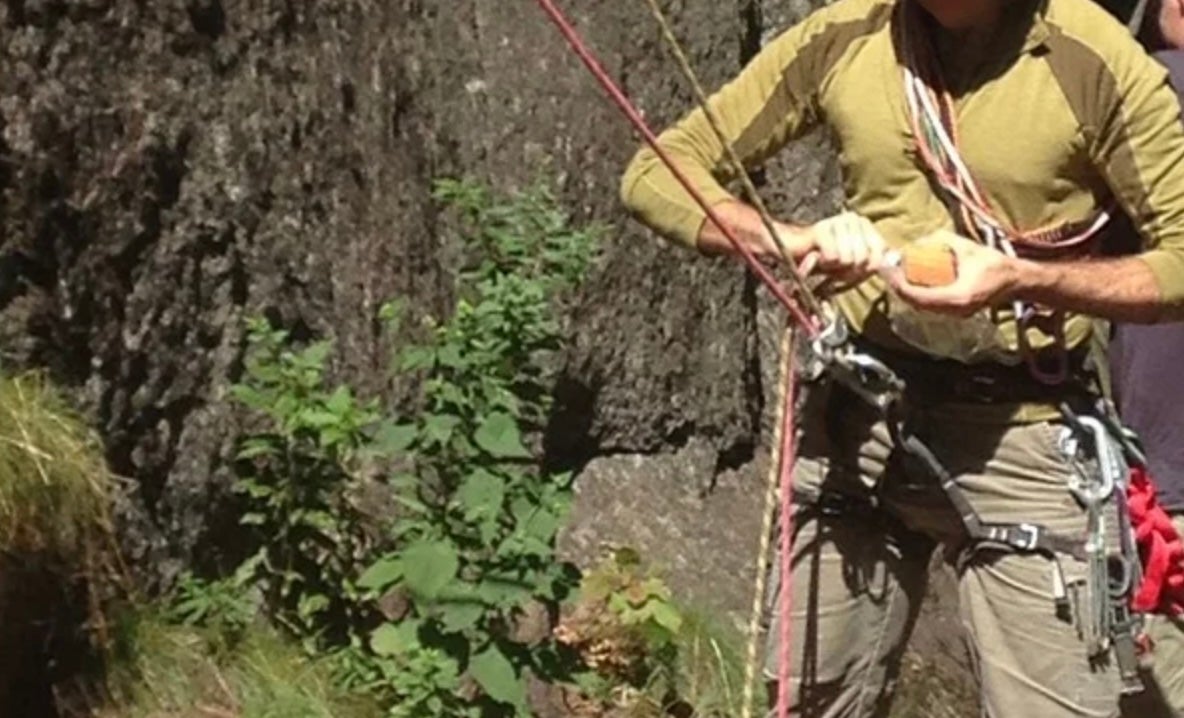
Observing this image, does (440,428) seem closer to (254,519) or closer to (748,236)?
(254,519)

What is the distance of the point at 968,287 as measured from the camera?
11.4ft

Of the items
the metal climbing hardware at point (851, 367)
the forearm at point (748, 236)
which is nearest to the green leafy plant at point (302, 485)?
the forearm at point (748, 236)

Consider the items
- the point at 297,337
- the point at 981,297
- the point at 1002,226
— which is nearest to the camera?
the point at 981,297

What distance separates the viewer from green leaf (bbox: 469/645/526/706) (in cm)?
488

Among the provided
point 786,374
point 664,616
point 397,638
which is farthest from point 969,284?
point 664,616

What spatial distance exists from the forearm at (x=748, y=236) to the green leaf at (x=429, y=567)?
112 centimetres

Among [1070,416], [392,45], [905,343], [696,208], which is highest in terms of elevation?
[392,45]

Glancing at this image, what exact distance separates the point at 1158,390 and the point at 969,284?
1.33 meters

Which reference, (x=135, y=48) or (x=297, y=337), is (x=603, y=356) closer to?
(x=297, y=337)

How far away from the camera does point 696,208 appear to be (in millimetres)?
3975

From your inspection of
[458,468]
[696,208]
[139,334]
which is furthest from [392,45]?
[696,208]

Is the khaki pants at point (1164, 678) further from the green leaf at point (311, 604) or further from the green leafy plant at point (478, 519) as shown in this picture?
the green leaf at point (311, 604)

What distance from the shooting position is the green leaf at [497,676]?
4.88m

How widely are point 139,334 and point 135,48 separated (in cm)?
60
